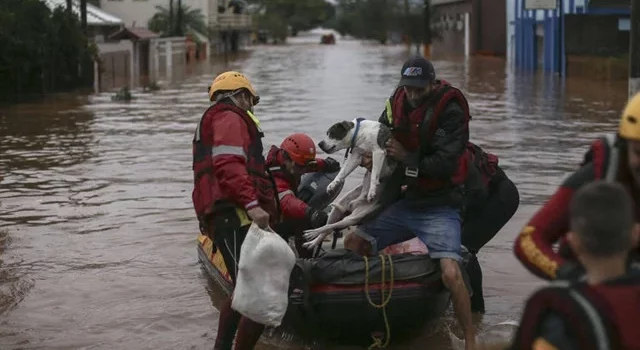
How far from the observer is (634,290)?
2.89 meters

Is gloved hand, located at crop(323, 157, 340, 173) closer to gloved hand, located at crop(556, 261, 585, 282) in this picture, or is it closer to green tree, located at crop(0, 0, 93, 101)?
gloved hand, located at crop(556, 261, 585, 282)

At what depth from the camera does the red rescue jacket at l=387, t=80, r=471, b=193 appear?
6.13 m

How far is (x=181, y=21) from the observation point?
69188 millimetres

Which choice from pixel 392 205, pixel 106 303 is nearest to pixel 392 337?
pixel 392 205

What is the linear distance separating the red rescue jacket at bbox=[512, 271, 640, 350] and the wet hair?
0.31 ft

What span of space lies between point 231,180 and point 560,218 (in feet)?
7.79

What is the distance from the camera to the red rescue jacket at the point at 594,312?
2.83 meters

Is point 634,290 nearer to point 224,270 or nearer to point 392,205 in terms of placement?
point 392,205

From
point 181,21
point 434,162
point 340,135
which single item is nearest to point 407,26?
point 181,21

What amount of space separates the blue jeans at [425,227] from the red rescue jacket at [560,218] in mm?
2406

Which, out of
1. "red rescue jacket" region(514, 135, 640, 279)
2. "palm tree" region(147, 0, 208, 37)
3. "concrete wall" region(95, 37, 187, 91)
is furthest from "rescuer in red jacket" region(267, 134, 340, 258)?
"palm tree" region(147, 0, 208, 37)

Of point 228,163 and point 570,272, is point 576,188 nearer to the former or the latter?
point 570,272

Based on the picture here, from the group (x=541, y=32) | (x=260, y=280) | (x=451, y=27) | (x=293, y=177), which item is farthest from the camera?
(x=451, y=27)

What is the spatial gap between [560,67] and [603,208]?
3784cm
